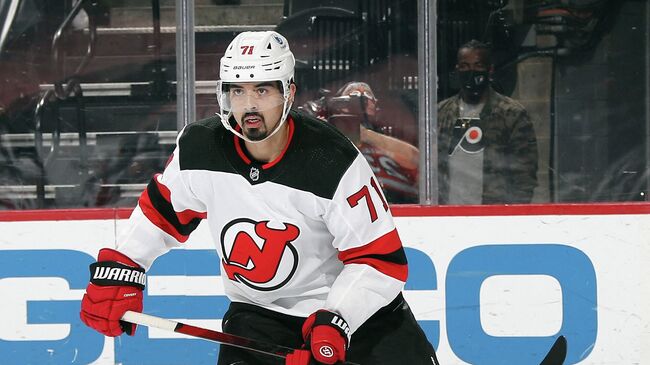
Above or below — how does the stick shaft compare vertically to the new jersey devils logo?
below

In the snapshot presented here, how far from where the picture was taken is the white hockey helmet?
2.56 metres

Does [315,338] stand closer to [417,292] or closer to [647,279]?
[417,292]

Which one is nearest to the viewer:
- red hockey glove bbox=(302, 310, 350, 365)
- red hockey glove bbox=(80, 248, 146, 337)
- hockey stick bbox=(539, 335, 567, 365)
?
red hockey glove bbox=(302, 310, 350, 365)

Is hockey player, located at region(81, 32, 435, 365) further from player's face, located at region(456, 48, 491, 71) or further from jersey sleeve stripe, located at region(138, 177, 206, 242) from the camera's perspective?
player's face, located at region(456, 48, 491, 71)

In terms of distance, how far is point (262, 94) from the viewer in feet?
8.51

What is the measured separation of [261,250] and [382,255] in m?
0.26

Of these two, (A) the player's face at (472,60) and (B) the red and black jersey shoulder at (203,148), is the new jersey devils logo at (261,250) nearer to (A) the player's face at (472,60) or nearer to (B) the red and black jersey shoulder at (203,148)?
(B) the red and black jersey shoulder at (203,148)

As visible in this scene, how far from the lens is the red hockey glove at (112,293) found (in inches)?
104

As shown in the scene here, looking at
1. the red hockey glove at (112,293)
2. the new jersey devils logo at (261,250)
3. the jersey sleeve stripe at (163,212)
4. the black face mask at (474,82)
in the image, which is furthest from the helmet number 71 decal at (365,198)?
the black face mask at (474,82)

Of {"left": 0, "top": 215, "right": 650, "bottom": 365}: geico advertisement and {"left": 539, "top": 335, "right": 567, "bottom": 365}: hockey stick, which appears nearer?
{"left": 539, "top": 335, "right": 567, "bottom": 365}: hockey stick

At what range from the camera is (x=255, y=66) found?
256 centimetres

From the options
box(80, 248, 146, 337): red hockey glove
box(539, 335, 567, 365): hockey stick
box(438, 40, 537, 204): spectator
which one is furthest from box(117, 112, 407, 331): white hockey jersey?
box(438, 40, 537, 204): spectator

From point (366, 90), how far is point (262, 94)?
4.68 feet

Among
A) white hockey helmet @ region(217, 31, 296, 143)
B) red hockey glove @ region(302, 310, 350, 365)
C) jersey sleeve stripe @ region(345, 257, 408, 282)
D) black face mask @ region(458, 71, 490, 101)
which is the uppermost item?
white hockey helmet @ region(217, 31, 296, 143)
